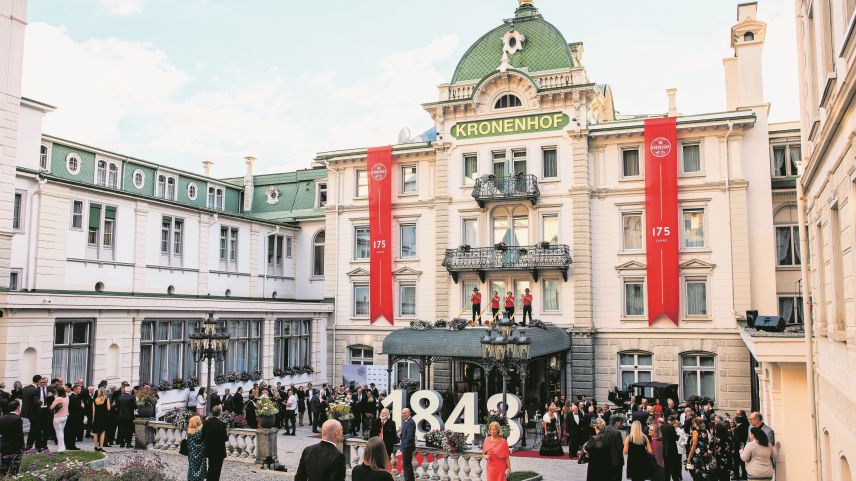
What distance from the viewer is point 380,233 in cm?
3806

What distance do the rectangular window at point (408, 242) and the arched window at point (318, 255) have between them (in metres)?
→ 7.96

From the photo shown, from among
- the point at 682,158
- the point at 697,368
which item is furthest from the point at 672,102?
the point at 697,368

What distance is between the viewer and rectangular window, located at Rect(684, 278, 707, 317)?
3203 cm

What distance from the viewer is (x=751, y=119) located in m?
31.5

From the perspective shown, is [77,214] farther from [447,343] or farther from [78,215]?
[447,343]

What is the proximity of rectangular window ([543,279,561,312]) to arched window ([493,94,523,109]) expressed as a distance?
899 centimetres

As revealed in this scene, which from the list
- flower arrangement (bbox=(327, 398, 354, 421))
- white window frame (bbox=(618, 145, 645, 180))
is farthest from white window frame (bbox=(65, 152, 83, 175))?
white window frame (bbox=(618, 145, 645, 180))

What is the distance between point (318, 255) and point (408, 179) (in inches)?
366

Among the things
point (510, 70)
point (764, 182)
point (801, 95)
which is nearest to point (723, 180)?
point (764, 182)

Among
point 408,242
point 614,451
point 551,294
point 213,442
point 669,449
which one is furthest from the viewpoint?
point 408,242

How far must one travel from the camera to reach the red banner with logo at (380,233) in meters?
37.7

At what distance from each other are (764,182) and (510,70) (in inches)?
506

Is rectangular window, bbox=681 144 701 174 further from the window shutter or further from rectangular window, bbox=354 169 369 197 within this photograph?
the window shutter

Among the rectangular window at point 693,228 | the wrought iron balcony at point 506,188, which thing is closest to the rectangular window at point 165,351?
the wrought iron balcony at point 506,188
